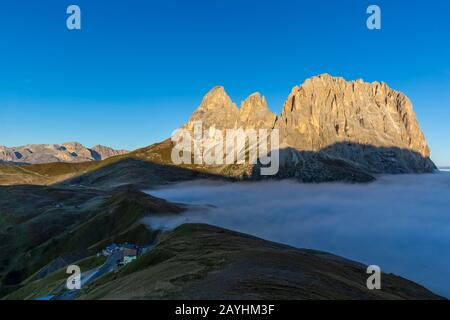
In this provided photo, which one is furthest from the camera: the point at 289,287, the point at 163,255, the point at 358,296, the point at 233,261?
the point at 163,255

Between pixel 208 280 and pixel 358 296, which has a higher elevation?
pixel 208 280

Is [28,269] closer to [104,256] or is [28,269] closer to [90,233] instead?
[90,233]

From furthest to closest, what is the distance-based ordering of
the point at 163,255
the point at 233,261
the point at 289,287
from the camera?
1. the point at 163,255
2. the point at 233,261
3. the point at 289,287
